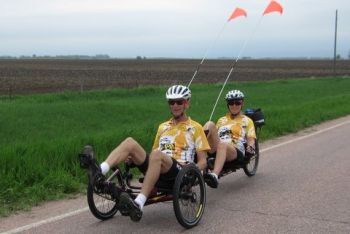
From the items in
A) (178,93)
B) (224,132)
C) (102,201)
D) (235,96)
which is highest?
(178,93)

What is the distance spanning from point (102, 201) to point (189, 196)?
98 cm

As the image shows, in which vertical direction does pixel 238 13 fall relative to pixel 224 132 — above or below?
above

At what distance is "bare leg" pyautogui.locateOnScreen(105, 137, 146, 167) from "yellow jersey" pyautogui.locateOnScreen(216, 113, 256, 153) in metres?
2.19

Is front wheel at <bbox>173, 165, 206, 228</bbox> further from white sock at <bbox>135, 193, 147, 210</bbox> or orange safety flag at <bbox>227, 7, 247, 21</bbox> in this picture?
orange safety flag at <bbox>227, 7, 247, 21</bbox>

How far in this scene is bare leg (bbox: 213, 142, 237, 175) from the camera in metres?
6.50

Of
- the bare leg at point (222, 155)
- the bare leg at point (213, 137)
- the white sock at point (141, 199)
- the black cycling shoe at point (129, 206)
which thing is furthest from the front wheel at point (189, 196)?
the bare leg at point (213, 137)

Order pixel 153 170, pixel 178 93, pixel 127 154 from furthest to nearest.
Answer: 1. pixel 178 93
2. pixel 127 154
3. pixel 153 170

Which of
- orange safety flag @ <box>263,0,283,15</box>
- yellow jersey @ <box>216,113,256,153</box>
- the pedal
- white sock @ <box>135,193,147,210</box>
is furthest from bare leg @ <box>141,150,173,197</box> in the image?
orange safety flag @ <box>263,0,283,15</box>

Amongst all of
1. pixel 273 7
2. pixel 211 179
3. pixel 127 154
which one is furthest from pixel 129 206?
pixel 273 7

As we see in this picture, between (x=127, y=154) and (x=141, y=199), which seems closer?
(x=141, y=199)

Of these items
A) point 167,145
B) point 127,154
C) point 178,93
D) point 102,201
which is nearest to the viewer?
point 127,154

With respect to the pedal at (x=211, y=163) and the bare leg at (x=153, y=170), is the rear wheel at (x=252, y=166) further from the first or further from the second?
the bare leg at (x=153, y=170)

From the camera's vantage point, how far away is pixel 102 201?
5.83m

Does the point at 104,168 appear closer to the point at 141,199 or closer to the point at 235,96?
the point at 141,199
